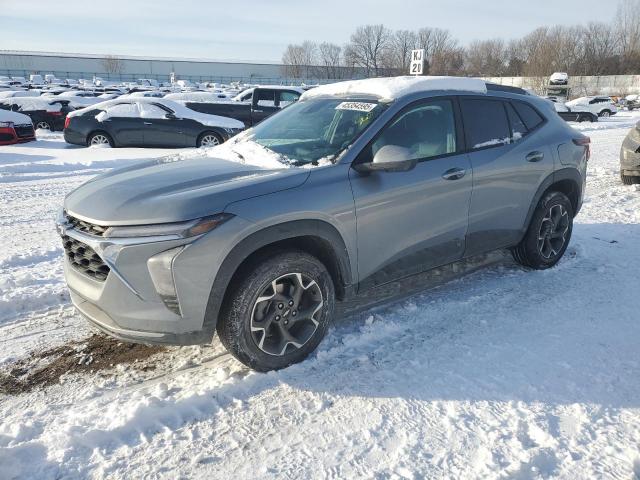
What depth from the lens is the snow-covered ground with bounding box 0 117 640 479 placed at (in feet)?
8.14

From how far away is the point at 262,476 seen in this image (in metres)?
2.40

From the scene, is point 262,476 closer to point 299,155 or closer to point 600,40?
point 299,155

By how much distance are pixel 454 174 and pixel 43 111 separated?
19.1 meters

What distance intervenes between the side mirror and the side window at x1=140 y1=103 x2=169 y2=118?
11068 mm

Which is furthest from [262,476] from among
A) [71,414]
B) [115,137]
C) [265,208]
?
[115,137]

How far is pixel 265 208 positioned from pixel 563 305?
107 inches

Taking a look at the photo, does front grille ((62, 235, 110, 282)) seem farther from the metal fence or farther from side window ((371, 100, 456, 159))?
the metal fence

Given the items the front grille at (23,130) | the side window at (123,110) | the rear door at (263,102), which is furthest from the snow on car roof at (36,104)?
the rear door at (263,102)

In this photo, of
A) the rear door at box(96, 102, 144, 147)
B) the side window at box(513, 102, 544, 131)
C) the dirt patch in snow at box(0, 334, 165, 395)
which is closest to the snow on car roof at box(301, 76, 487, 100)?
the side window at box(513, 102, 544, 131)

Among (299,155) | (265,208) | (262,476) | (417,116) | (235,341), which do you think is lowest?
(262,476)

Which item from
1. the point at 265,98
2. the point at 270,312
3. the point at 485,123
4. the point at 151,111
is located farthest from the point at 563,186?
the point at 265,98

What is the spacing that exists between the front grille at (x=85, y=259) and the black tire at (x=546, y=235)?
12.1ft

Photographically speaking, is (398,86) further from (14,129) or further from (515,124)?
(14,129)

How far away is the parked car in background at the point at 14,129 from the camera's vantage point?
13305mm
